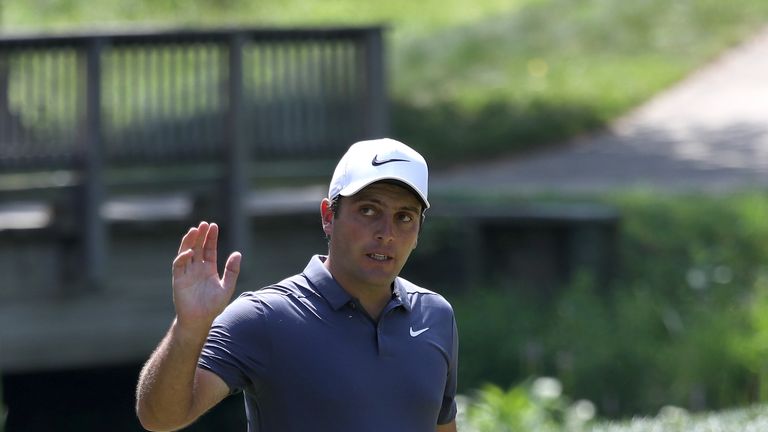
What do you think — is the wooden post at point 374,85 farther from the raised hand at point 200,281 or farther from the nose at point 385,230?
the raised hand at point 200,281

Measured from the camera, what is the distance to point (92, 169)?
30.3 feet

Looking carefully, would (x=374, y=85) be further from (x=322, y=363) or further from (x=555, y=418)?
(x=322, y=363)

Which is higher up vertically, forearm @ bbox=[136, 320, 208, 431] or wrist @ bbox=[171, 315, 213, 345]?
wrist @ bbox=[171, 315, 213, 345]

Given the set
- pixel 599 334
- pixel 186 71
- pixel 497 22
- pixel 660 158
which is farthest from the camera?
pixel 497 22

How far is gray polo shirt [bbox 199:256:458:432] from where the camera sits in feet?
9.71

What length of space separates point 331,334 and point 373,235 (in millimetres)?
229

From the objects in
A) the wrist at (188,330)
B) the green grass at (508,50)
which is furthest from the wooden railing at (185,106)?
the wrist at (188,330)

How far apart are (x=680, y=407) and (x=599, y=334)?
930 millimetres

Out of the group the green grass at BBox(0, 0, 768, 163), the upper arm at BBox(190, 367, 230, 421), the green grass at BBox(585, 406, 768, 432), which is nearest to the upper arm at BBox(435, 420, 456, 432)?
the upper arm at BBox(190, 367, 230, 421)

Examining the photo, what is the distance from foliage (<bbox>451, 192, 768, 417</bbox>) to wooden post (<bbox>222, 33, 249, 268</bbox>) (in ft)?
5.21

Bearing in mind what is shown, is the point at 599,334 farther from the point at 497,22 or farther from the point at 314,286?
the point at 497,22

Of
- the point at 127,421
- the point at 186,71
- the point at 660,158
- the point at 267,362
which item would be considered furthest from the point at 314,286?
the point at 660,158

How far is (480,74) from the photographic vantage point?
61.0 ft

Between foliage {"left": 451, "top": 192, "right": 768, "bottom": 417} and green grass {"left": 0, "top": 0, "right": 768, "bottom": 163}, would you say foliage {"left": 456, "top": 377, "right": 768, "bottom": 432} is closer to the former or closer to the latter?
foliage {"left": 451, "top": 192, "right": 768, "bottom": 417}
